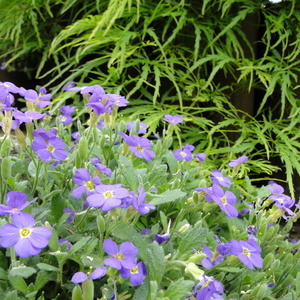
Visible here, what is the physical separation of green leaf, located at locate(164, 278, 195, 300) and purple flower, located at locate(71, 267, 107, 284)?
9 cm

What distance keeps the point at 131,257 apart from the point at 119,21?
1412 millimetres

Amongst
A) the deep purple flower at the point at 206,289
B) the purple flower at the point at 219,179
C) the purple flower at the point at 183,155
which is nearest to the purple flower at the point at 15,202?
the deep purple flower at the point at 206,289

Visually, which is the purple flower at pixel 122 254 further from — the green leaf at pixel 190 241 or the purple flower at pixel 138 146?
the purple flower at pixel 138 146

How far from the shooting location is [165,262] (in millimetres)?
578

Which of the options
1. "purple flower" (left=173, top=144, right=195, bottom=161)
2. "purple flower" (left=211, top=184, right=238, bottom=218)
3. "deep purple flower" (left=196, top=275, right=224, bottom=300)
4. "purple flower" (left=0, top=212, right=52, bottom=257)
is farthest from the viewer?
"purple flower" (left=173, top=144, right=195, bottom=161)

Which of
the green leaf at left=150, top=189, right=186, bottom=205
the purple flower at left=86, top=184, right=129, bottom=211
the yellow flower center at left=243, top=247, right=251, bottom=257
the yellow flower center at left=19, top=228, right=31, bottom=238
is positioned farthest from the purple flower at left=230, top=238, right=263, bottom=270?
the yellow flower center at left=19, top=228, right=31, bottom=238

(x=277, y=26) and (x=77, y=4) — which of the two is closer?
(x=277, y=26)

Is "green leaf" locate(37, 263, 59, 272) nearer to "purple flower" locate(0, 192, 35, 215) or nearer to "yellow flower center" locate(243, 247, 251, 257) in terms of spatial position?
"purple flower" locate(0, 192, 35, 215)

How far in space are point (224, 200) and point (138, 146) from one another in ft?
0.63

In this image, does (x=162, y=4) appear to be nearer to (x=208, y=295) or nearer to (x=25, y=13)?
(x=25, y=13)

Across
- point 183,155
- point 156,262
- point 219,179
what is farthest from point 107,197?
point 183,155

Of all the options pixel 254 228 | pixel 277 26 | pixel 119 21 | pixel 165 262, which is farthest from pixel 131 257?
pixel 119 21

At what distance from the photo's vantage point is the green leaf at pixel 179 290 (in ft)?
1.81

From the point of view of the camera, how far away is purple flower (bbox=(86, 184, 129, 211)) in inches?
21.3
